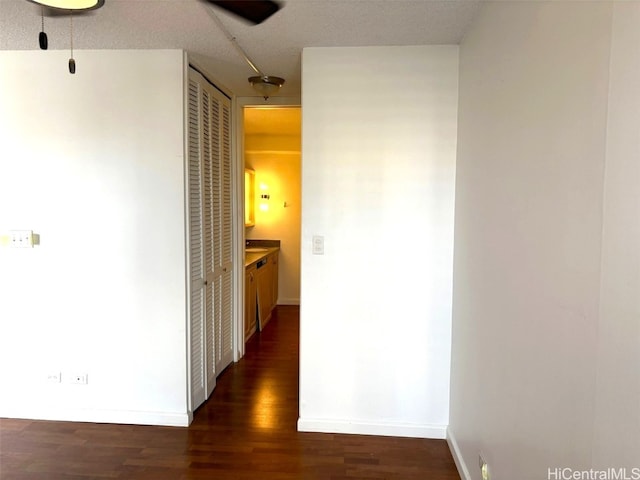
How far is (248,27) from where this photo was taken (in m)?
2.14

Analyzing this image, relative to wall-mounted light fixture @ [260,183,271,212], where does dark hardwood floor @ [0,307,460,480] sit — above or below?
below

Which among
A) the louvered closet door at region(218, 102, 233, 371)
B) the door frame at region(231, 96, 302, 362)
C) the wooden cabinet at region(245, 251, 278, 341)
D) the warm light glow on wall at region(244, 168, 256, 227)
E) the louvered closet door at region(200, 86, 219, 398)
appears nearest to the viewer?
the louvered closet door at region(200, 86, 219, 398)

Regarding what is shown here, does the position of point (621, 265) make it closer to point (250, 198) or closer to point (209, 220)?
point (209, 220)

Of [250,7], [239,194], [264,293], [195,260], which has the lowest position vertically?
[264,293]

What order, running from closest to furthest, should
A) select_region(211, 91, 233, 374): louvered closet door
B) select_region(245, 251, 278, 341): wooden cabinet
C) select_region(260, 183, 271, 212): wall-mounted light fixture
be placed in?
select_region(211, 91, 233, 374): louvered closet door
select_region(245, 251, 278, 341): wooden cabinet
select_region(260, 183, 271, 212): wall-mounted light fixture

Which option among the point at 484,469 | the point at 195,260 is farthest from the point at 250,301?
the point at 484,469

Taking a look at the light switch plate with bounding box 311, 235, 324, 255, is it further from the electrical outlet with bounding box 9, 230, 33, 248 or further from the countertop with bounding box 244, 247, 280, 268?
the electrical outlet with bounding box 9, 230, 33, 248

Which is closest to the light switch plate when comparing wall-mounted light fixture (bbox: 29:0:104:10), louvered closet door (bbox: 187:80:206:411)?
louvered closet door (bbox: 187:80:206:411)

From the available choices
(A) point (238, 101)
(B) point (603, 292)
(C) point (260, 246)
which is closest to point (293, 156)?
(C) point (260, 246)

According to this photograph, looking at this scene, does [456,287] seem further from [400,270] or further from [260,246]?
[260,246]

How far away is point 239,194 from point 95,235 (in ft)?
4.51

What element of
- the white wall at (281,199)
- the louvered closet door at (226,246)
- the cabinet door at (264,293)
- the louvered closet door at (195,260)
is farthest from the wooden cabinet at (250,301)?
the white wall at (281,199)

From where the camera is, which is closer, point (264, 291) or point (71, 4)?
point (71, 4)

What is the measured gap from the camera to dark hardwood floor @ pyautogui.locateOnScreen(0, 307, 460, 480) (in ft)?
6.98
